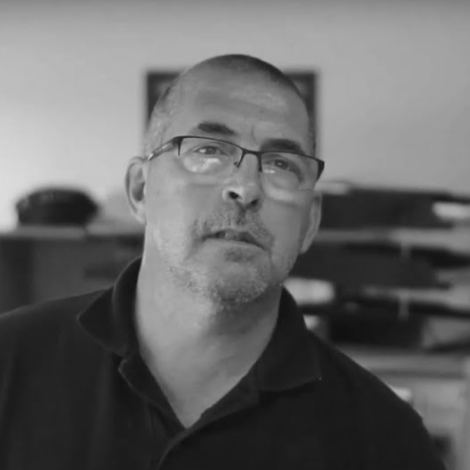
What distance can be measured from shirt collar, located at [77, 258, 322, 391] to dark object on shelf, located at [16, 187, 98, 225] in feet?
4.67

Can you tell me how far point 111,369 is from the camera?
3.46 feet

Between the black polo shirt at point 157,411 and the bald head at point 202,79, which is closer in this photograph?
the black polo shirt at point 157,411

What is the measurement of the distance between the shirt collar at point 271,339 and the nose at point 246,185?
8.6 inches

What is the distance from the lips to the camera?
1.01m

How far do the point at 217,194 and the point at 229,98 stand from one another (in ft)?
0.49

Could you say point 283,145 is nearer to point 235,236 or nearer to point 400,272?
point 235,236

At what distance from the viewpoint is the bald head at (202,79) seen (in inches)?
43.8

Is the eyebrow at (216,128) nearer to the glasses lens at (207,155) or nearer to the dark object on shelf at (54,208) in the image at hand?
the glasses lens at (207,155)

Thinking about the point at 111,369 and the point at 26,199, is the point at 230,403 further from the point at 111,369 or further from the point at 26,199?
the point at 26,199

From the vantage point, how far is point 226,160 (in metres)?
1.05

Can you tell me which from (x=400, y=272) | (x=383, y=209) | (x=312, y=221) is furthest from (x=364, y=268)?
(x=312, y=221)

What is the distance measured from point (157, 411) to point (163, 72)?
198 cm

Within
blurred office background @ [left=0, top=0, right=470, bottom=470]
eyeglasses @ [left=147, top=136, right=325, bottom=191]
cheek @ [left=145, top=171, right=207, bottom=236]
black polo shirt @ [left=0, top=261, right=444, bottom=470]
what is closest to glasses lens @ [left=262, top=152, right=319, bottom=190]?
eyeglasses @ [left=147, top=136, right=325, bottom=191]

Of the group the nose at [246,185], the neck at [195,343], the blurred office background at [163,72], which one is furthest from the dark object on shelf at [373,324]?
the nose at [246,185]
